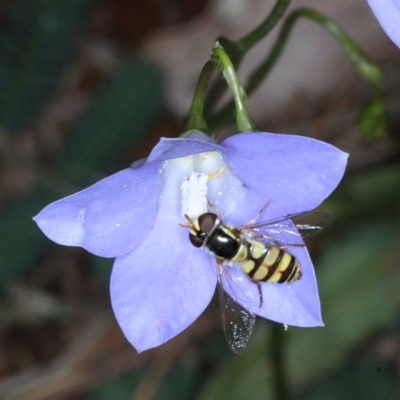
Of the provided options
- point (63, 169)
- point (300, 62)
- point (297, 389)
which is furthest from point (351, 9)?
point (297, 389)

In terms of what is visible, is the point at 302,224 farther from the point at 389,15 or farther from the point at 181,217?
the point at 389,15

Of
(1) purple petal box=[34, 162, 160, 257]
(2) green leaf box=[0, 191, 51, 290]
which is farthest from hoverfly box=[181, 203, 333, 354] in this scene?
(2) green leaf box=[0, 191, 51, 290]

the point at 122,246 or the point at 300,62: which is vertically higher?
the point at 122,246

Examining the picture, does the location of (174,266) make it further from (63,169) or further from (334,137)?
(334,137)

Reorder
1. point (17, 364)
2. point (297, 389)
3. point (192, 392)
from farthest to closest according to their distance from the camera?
point (17, 364) → point (192, 392) → point (297, 389)

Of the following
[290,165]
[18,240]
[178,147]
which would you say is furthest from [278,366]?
[178,147]

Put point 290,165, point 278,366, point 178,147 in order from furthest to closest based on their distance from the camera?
point 278,366 → point 290,165 → point 178,147

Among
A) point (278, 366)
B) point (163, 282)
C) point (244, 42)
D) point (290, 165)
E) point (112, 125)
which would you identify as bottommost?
point (278, 366)

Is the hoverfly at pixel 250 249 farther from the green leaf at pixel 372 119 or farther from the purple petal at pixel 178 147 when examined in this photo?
the green leaf at pixel 372 119
